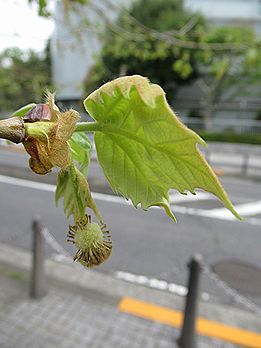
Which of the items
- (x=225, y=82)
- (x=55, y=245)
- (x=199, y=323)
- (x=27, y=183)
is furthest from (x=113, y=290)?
(x=225, y=82)

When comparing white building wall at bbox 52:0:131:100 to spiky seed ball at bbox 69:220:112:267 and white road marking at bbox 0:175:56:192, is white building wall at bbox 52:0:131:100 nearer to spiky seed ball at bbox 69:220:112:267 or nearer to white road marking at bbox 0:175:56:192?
spiky seed ball at bbox 69:220:112:267

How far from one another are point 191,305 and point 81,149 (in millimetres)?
2926

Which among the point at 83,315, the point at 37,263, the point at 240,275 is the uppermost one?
the point at 37,263

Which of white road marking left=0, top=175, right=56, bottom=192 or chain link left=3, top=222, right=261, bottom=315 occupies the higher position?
chain link left=3, top=222, right=261, bottom=315

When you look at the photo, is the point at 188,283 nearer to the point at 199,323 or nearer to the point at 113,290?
the point at 199,323

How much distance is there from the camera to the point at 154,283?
14.6ft

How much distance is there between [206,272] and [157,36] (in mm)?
3187

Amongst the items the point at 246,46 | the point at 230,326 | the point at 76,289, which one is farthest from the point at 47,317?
the point at 246,46

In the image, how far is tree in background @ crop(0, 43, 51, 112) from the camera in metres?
4.89

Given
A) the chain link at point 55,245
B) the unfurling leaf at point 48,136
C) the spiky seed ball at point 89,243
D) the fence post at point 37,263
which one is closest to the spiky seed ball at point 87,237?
the spiky seed ball at point 89,243

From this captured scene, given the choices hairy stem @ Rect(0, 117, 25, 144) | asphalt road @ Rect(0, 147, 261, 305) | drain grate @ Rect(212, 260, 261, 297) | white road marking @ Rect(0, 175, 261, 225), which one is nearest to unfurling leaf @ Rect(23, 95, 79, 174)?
hairy stem @ Rect(0, 117, 25, 144)

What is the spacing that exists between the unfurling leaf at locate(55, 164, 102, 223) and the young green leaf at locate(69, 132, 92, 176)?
0.11 feet

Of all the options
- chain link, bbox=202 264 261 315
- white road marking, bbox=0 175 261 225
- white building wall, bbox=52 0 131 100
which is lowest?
white road marking, bbox=0 175 261 225

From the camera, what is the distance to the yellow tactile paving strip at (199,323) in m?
3.42
